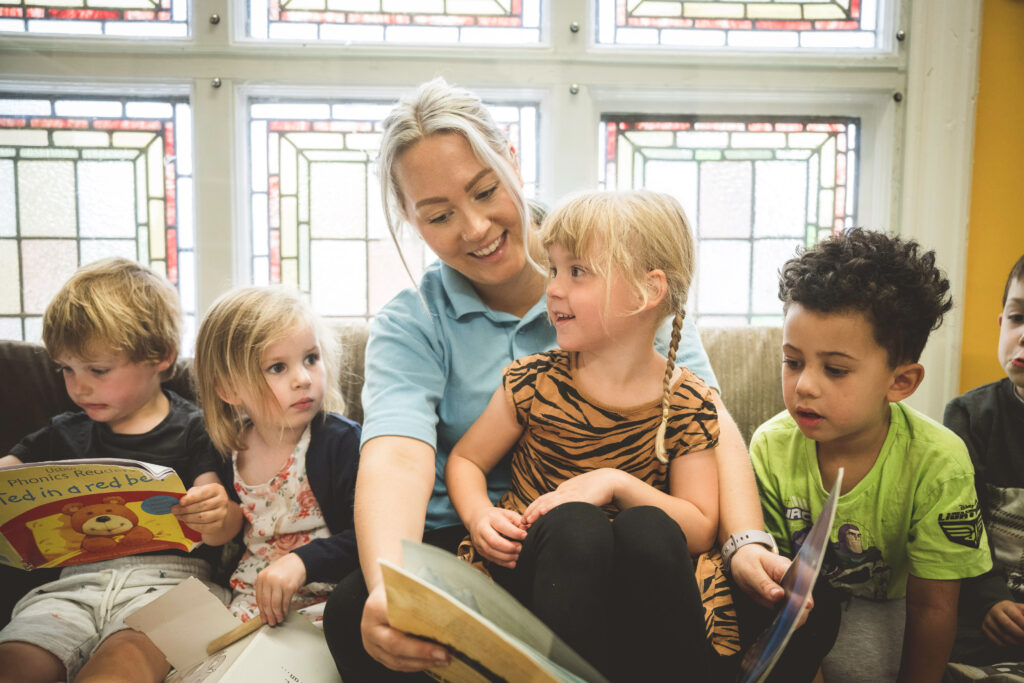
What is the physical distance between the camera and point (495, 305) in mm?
1309

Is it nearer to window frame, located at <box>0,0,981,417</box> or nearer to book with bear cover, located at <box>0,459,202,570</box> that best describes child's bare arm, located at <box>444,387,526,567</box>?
book with bear cover, located at <box>0,459,202,570</box>

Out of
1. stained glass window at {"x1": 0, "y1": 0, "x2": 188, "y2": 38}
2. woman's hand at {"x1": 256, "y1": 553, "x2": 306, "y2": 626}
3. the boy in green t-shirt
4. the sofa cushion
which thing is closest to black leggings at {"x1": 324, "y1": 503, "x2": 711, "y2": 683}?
woman's hand at {"x1": 256, "y1": 553, "x2": 306, "y2": 626}

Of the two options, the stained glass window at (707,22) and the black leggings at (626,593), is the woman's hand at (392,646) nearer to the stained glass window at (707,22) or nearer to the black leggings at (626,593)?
the black leggings at (626,593)

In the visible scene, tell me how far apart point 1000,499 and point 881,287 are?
538 mm

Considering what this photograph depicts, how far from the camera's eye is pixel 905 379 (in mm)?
1099

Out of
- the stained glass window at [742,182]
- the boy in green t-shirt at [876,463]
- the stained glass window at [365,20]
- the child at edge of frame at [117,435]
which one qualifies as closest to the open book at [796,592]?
the boy in green t-shirt at [876,463]

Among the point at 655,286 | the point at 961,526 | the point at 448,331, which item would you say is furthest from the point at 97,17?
the point at 961,526

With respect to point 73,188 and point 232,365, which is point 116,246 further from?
Result: point 232,365

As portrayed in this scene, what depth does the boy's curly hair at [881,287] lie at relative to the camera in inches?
41.5

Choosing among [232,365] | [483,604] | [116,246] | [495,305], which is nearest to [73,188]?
[116,246]

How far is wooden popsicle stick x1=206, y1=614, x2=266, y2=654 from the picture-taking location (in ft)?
3.48

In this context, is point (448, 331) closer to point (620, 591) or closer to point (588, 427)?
point (588, 427)

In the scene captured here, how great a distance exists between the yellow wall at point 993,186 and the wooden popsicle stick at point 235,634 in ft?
6.53

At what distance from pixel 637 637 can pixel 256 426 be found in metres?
0.87
